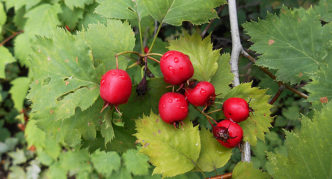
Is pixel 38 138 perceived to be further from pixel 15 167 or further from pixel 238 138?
pixel 238 138

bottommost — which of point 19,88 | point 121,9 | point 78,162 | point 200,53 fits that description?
point 78,162

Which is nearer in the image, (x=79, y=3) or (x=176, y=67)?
(x=176, y=67)

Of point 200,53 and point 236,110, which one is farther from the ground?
point 200,53

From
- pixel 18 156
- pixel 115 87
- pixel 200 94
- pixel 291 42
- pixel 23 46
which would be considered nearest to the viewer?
pixel 115 87

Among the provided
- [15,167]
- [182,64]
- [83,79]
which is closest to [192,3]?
[182,64]

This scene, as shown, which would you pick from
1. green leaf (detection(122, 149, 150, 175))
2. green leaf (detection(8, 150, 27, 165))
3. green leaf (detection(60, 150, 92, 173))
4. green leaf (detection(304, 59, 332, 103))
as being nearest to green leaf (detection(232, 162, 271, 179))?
green leaf (detection(304, 59, 332, 103))

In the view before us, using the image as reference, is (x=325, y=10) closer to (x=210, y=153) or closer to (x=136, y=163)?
(x=210, y=153)

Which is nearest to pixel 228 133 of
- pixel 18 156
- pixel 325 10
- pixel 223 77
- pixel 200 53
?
pixel 223 77

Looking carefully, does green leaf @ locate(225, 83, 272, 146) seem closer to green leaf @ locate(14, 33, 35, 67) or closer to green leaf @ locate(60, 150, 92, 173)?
green leaf @ locate(14, 33, 35, 67)
